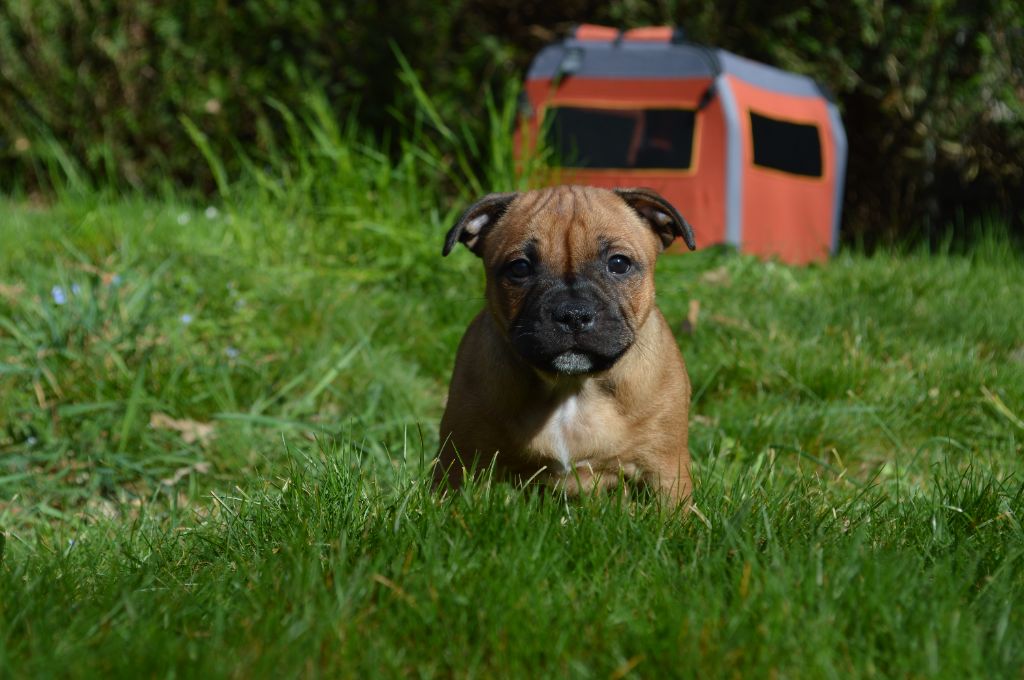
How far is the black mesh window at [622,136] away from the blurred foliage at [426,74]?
32.0 inches

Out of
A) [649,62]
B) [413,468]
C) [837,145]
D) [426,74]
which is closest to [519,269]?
[413,468]

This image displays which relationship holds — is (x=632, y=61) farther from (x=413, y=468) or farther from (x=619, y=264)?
(x=413, y=468)

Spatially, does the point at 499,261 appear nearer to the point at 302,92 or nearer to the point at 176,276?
the point at 176,276

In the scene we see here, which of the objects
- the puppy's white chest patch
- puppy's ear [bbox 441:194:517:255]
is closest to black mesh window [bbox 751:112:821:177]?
puppy's ear [bbox 441:194:517:255]

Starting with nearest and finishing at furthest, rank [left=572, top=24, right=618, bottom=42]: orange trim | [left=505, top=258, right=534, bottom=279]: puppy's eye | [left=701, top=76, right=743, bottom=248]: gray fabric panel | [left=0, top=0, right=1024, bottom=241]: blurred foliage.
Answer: [left=505, top=258, right=534, bottom=279]: puppy's eye < [left=701, top=76, right=743, bottom=248]: gray fabric panel < [left=572, top=24, right=618, bottom=42]: orange trim < [left=0, top=0, right=1024, bottom=241]: blurred foliage

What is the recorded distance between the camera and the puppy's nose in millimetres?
3287

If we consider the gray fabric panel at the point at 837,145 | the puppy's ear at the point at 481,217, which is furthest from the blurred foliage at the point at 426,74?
the puppy's ear at the point at 481,217

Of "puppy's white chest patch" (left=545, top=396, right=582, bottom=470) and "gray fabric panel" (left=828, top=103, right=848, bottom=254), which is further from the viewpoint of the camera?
"gray fabric panel" (left=828, top=103, right=848, bottom=254)

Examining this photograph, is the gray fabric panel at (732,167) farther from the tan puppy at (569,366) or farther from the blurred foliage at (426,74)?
the tan puppy at (569,366)

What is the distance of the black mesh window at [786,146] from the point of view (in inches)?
269

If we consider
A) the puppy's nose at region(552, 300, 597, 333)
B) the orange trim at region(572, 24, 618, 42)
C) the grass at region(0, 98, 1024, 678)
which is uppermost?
the orange trim at region(572, 24, 618, 42)

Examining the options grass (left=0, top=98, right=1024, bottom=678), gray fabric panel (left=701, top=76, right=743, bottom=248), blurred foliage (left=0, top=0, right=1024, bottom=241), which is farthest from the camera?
blurred foliage (left=0, top=0, right=1024, bottom=241)

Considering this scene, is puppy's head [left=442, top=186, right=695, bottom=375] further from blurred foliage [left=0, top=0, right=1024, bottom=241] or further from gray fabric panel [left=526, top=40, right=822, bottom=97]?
blurred foliage [left=0, top=0, right=1024, bottom=241]

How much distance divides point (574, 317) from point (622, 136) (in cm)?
366
